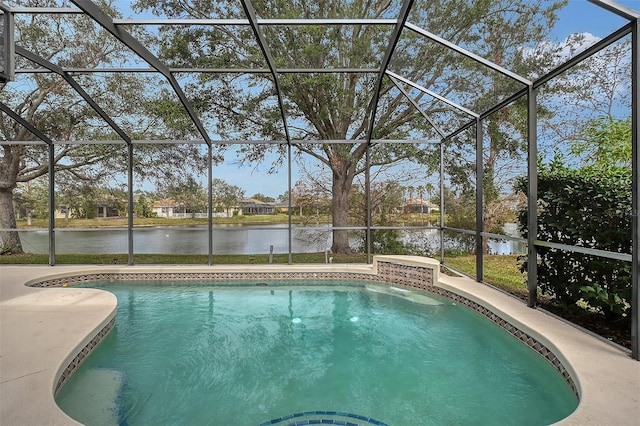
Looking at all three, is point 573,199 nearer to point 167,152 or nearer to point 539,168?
point 539,168

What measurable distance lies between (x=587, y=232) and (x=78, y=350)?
5152 millimetres

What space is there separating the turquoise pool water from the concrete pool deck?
0.24m

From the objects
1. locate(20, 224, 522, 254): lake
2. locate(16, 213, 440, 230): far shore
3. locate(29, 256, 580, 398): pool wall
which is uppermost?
locate(16, 213, 440, 230): far shore

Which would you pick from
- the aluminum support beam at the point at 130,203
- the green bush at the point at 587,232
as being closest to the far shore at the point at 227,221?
the aluminum support beam at the point at 130,203

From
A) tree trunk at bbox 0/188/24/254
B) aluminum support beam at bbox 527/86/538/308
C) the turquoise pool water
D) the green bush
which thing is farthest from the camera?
tree trunk at bbox 0/188/24/254

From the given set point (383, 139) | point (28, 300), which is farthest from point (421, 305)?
point (28, 300)

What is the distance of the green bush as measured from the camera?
3.53 meters

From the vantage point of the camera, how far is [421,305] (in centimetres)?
556

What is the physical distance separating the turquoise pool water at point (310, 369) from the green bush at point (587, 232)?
36.2 inches

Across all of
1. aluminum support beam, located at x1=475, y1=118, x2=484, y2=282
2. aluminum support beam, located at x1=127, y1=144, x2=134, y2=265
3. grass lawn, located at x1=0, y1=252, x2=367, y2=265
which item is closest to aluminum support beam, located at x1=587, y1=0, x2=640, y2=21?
aluminum support beam, located at x1=475, y1=118, x2=484, y2=282

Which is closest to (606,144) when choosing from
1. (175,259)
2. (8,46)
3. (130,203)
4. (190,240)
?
(8,46)

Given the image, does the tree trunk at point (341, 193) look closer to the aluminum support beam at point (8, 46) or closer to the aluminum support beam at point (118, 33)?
the aluminum support beam at point (118, 33)

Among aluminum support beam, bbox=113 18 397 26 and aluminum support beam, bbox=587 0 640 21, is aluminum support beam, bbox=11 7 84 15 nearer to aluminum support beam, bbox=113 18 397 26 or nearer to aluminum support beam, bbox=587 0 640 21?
aluminum support beam, bbox=113 18 397 26

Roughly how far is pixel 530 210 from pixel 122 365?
15.5 ft
